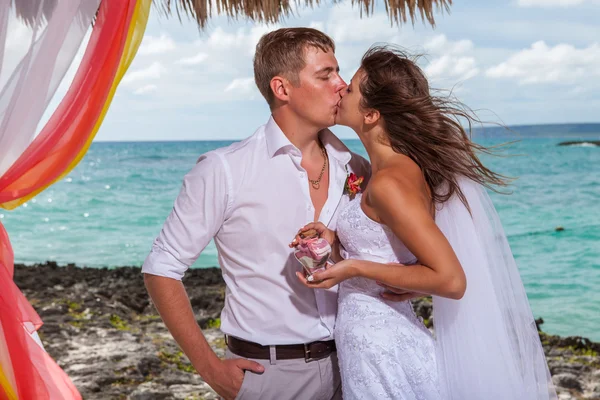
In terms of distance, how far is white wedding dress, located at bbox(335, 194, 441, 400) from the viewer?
85.3 inches

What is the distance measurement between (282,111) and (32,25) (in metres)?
0.89

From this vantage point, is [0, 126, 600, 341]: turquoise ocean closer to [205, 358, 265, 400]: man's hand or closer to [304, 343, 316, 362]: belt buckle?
[304, 343, 316, 362]: belt buckle

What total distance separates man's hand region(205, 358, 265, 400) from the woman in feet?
1.03

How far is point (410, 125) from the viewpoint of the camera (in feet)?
7.46

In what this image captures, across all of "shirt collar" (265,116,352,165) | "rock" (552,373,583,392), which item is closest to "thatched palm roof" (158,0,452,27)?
"shirt collar" (265,116,352,165)

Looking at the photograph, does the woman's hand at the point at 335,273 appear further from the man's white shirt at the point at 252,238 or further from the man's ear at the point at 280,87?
the man's ear at the point at 280,87

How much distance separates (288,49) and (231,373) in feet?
3.70

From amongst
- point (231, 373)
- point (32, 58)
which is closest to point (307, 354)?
point (231, 373)

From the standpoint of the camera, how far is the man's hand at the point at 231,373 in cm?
240

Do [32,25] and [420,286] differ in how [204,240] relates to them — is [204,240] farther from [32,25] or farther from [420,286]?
[32,25]

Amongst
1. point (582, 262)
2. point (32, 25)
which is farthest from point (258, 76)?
point (582, 262)

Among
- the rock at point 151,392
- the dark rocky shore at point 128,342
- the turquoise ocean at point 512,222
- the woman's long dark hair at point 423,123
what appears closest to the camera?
the woman's long dark hair at point 423,123

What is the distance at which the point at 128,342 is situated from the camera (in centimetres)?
553

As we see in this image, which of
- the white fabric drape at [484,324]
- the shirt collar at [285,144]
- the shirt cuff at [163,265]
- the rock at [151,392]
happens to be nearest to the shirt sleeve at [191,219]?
the shirt cuff at [163,265]
